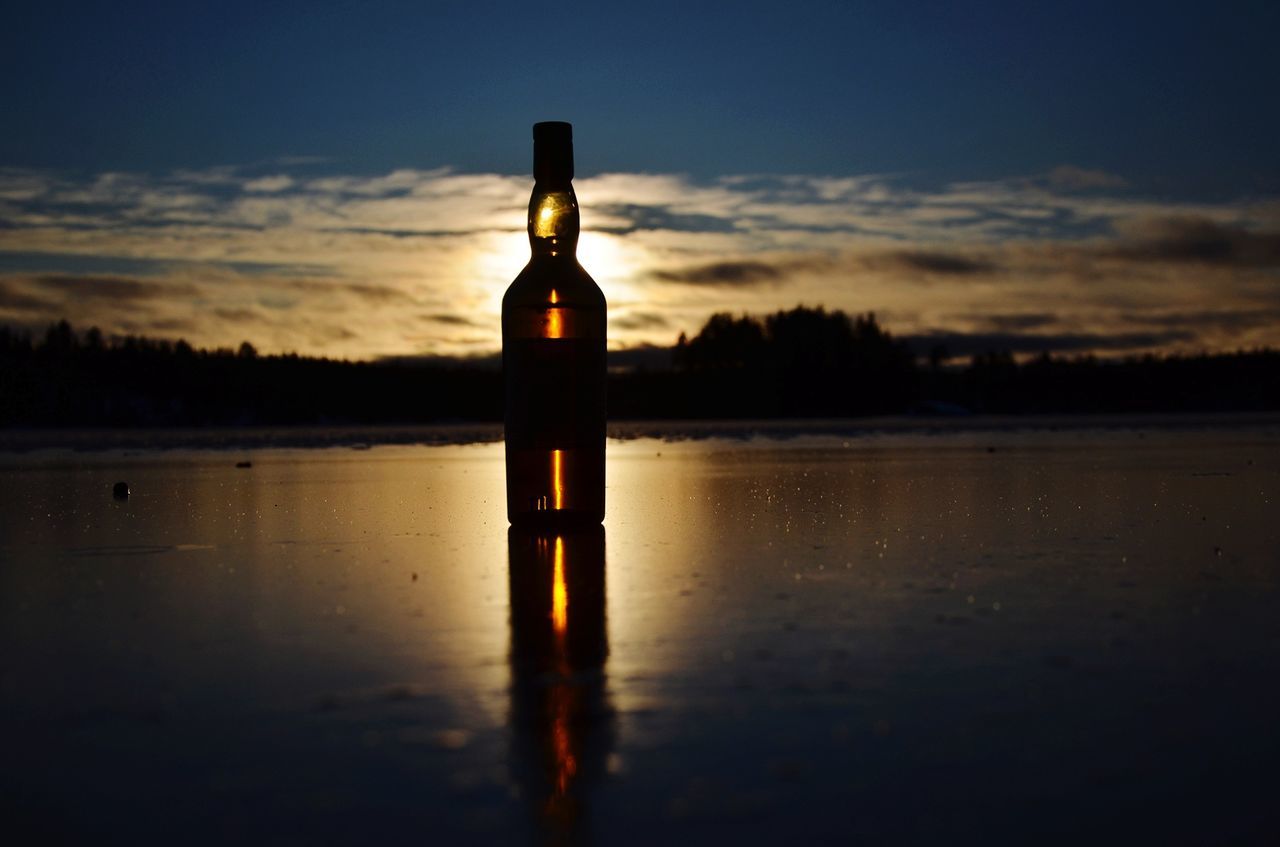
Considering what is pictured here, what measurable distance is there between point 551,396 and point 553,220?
672 millimetres

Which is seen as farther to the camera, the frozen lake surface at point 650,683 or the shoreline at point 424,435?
the shoreline at point 424,435

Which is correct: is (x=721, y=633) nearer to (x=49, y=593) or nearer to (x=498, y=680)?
(x=498, y=680)

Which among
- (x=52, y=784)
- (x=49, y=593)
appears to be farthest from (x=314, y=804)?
(x=49, y=593)

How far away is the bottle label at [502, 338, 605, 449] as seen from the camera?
484 centimetres

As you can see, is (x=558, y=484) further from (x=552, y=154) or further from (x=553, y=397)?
(x=552, y=154)

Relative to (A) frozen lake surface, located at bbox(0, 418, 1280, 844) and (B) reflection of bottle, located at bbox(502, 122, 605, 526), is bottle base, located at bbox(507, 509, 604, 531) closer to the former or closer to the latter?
(B) reflection of bottle, located at bbox(502, 122, 605, 526)

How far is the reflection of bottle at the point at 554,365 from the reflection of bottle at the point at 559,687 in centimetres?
90

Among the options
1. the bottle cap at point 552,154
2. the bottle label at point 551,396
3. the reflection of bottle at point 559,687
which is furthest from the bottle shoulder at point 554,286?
the reflection of bottle at point 559,687

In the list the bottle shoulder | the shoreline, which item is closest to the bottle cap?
the bottle shoulder

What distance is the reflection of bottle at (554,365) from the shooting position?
4.85 metres

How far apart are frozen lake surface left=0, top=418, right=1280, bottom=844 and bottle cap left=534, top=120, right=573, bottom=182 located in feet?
4.32

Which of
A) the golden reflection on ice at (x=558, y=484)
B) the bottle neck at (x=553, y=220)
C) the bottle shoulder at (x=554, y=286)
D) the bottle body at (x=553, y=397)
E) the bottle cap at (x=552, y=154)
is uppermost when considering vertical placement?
the bottle cap at (x=552, y=154)

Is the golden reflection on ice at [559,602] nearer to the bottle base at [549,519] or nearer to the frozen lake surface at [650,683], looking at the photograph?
the frozen lake surface at [650,683]

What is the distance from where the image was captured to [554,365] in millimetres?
4848
